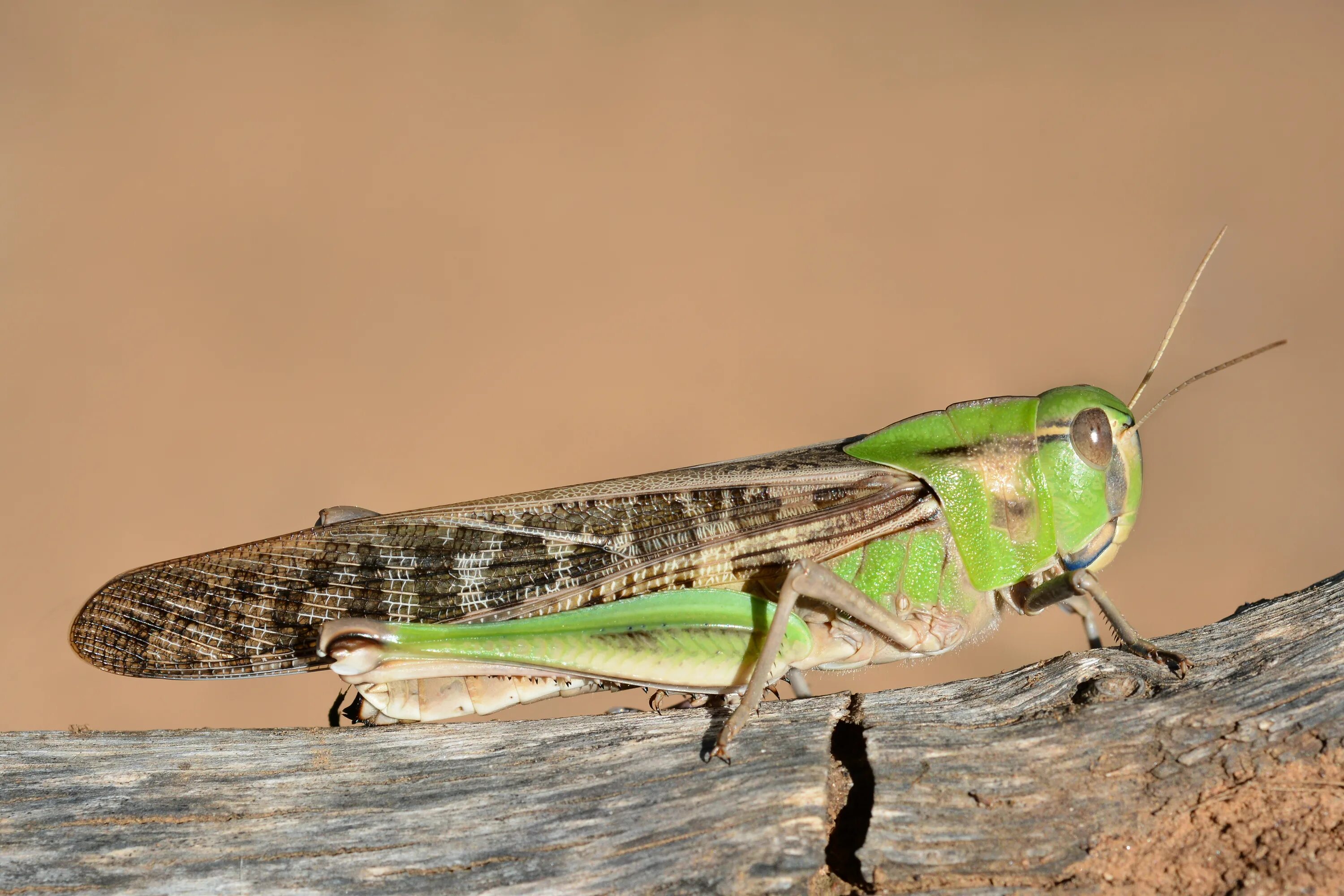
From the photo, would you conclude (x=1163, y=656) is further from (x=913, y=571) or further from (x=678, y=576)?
(x=678, y=576)

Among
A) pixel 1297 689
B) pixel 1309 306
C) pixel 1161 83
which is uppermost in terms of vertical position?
pixel 1161 83

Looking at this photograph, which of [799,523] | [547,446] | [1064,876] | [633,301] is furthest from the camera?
[633,301]

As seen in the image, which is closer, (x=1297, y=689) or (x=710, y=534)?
(x=1297, y=689)

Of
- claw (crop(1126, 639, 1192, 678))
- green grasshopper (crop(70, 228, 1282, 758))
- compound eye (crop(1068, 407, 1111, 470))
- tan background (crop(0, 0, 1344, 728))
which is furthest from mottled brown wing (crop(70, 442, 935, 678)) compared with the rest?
tan background (crop(0, 0, 1344, 728))

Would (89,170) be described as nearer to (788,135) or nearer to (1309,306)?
(788,135)

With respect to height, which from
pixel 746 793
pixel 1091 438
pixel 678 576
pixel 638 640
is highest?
pixel 1091 438

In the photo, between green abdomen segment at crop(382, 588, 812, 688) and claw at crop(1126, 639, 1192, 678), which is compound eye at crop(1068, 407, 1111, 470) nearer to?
claw at crop(1126, 639, 1192, 678)

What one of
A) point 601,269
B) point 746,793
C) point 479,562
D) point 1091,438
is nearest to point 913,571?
point 1091,438

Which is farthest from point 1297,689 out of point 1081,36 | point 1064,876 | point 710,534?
point 1081,36
